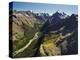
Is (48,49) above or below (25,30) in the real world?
below

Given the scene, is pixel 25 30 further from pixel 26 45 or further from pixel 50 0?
pixel 50 0

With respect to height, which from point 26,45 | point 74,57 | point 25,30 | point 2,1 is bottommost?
point 74,57

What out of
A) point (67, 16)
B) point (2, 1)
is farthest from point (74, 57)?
point (2, 1)

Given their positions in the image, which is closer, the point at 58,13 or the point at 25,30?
the point at 25,30

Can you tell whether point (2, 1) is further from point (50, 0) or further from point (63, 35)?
point (63, 35)

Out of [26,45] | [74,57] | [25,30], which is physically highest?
[25,30]

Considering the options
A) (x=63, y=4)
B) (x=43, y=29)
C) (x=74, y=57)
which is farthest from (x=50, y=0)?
(x=74, y=57)
